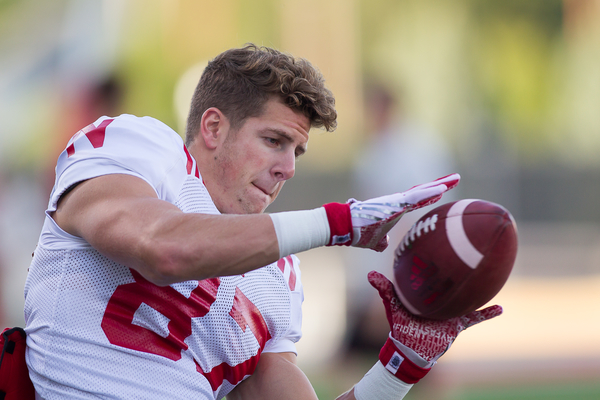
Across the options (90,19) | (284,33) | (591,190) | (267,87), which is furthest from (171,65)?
(267,87)

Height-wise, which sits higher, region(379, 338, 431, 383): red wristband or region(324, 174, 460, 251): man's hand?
region(324, 174, 460, 251): man's hand

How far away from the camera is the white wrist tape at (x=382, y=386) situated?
2.55 meters

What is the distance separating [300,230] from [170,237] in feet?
1.11

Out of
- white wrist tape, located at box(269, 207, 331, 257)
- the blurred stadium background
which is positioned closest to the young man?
white wrist tape, located at box(269, 207, 331, 257)

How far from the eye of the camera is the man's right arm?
5.57ft

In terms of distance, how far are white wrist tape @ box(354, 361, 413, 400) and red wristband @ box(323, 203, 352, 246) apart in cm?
92

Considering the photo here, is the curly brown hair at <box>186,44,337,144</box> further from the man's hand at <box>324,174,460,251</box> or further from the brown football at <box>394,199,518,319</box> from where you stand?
the man's hand at <box>324,174,460,251</box>

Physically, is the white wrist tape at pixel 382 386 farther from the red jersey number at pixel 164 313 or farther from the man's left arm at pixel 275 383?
the red jersey number at pixel 164 313

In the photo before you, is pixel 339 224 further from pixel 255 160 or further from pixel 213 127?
pixel 213 127

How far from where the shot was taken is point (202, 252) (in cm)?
170

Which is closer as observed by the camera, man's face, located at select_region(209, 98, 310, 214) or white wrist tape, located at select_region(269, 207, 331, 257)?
white wrist tape, located at select_region(269, 207, 331, 257)

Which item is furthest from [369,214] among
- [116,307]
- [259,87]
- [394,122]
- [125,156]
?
[394,122]

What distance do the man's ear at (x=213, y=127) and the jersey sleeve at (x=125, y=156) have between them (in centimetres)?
41

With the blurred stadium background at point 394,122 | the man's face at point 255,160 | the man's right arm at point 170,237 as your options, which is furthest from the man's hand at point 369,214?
the blurred stadium background at point 394,122
